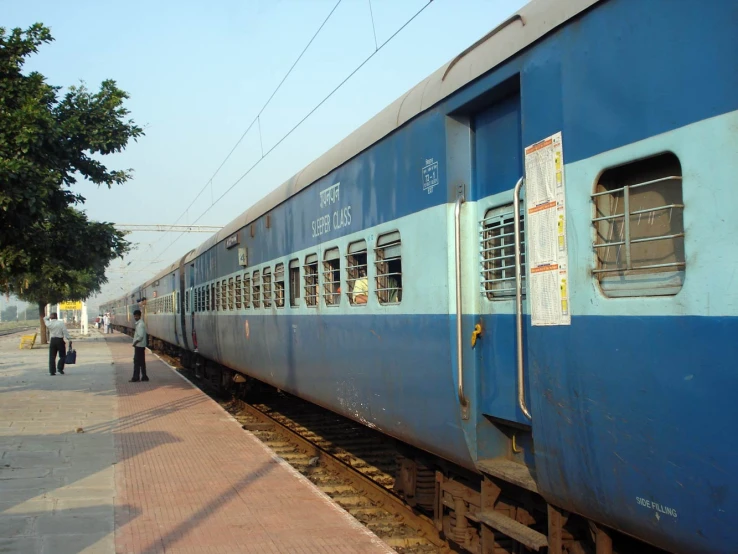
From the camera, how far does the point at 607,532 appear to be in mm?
3512

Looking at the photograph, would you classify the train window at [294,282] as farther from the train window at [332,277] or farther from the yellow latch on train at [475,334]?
the yellow latch on train at [475,334]

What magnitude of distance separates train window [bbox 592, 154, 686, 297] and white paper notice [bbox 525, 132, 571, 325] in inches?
9.4

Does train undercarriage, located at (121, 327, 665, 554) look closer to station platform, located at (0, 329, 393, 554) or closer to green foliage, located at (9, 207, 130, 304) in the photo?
station platform, located at (0, 329, 393, 554)

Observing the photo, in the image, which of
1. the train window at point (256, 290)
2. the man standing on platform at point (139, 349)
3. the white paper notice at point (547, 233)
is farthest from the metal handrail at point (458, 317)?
the man standing on platform at point (139, 349)

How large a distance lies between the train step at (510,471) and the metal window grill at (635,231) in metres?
1.34

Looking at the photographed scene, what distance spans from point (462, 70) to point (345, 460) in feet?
19.7

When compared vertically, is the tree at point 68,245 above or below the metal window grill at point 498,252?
above

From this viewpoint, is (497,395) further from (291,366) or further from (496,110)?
(291,366)

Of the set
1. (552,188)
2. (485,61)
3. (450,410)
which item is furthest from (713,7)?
(450,410)

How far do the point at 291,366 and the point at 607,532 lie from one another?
18.1ft

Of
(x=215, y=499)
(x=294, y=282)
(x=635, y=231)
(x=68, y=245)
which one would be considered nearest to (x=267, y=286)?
(x=294, y=282)

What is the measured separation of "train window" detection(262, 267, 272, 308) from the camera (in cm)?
997

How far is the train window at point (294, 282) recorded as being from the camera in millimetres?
8509

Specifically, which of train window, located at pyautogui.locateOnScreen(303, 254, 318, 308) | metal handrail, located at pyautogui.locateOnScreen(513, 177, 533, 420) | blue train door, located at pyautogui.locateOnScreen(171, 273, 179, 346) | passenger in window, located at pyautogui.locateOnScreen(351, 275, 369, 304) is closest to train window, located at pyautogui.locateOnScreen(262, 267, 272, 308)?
train window, located at pyautogui.locateOnScreen(303, 254, 318, 308)
